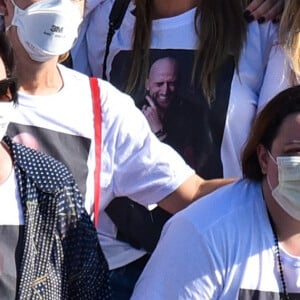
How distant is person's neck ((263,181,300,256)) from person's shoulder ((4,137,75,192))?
0.59 meters

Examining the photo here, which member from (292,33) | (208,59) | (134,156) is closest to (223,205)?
(134,156)

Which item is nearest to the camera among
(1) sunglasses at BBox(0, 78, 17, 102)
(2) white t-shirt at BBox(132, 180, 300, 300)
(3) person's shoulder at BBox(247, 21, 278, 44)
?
(1) sunglasses at BBox(0, 78, 17, 102)

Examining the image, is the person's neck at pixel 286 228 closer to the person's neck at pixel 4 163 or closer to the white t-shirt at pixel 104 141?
the white t-shirt at pixel 104 141

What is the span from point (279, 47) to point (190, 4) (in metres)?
0.36

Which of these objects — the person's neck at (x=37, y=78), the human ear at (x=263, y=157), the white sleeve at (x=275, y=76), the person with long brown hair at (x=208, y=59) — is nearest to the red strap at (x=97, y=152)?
the person's neck at (x=37, y=78)

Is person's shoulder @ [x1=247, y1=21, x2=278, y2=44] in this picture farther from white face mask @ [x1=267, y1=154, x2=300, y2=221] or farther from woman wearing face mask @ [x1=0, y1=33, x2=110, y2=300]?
woman wearing face mask @ [x1=0, y1=33, x2=110, y2=300]

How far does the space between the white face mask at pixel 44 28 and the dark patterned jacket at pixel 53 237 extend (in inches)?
16.6

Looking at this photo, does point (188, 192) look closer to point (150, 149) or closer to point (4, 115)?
point (150, 149)

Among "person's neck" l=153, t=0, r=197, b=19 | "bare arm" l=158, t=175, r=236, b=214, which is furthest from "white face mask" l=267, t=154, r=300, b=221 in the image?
"person's neck" l=153, t=0, r=197, b=19

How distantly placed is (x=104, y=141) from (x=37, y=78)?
0.87 ft

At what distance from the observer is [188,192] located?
3.43 m

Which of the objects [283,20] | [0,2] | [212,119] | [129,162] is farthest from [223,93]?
[0,2]

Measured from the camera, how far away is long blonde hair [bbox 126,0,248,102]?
145 inches

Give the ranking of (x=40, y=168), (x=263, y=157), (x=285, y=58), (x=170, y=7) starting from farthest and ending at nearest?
(x=170, y=7)
(x=285, y=58)
(x=263, y=157)
(x=40, y=168)
